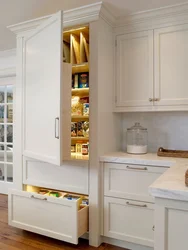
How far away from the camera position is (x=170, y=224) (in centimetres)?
105

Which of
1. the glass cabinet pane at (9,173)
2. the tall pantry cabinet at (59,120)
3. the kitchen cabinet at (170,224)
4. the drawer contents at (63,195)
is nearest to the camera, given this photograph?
the kitchen cabinet at (170,224)

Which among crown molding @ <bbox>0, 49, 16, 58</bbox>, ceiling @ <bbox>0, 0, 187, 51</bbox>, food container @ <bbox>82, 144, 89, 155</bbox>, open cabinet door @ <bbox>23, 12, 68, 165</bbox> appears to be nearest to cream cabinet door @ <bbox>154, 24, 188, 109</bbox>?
ceiling @ <bbox>0, 0, 187, 51</bbox>

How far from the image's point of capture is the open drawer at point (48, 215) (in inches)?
80.0

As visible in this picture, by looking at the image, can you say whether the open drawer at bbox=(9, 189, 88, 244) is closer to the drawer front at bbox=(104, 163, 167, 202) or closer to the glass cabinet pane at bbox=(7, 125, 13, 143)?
the drawer front at bbox=(104, 163, 167, 202)

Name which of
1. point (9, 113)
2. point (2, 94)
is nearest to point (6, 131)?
point (9, 113)

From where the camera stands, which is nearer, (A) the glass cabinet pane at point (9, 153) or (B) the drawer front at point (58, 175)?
(B) the drawer front at point (58, 175)

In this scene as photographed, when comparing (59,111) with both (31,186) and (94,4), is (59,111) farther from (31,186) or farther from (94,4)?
(31,186)

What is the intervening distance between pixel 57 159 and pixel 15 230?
119 centimetres

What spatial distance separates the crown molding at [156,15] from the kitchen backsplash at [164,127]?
3.12 ft

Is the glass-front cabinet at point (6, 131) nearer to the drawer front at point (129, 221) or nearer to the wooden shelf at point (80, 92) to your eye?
the wooden shelf at point (80, 92)

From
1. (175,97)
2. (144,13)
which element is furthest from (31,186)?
(144,13)

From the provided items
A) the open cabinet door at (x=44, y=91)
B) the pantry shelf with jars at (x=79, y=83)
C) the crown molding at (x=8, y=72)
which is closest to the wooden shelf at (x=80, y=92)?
the pantry shelf with jars at (x=79, y=83)

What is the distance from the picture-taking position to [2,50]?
3.56 metres

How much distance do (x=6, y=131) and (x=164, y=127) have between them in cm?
258
